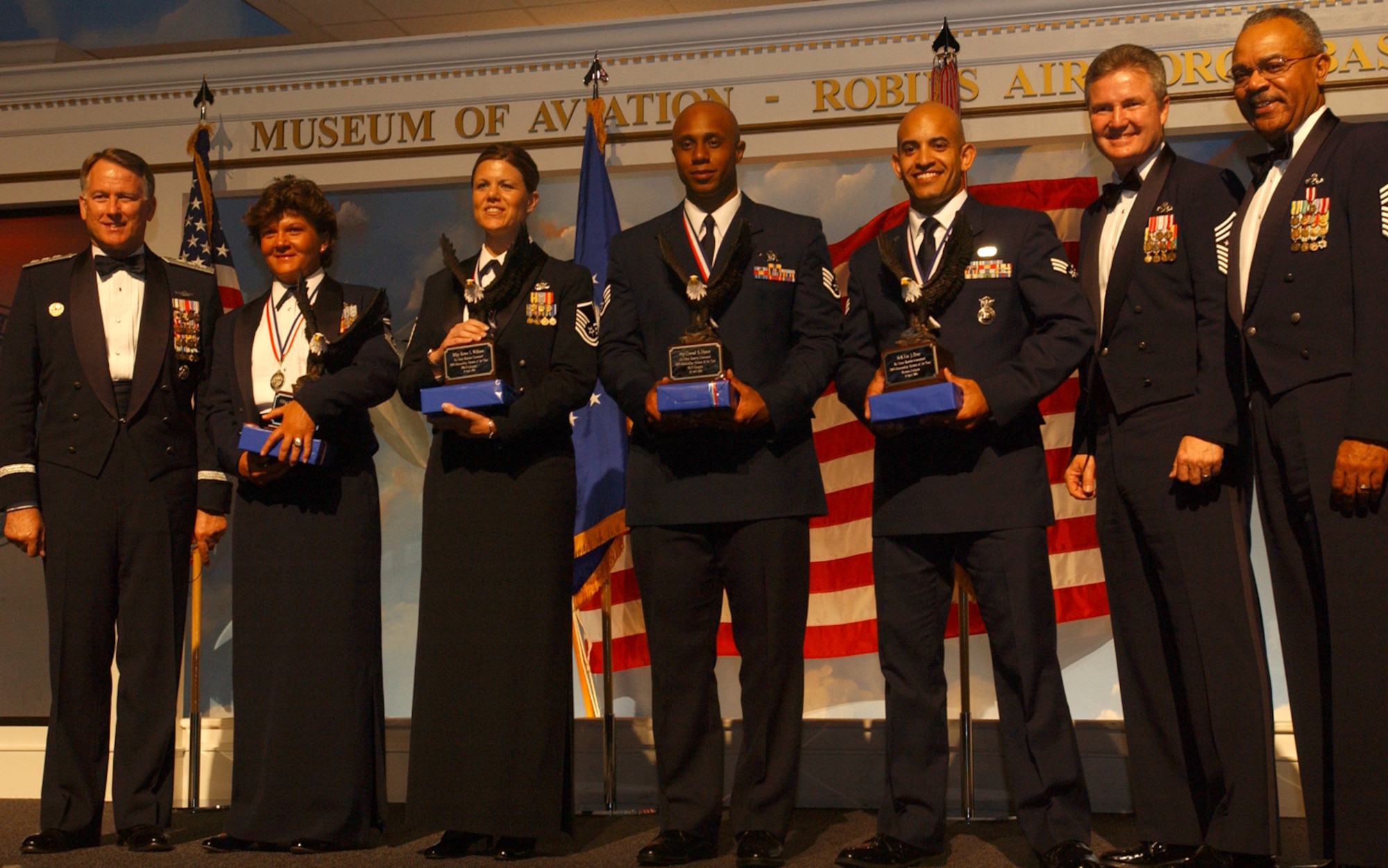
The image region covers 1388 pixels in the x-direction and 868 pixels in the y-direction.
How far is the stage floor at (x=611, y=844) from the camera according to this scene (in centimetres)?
303

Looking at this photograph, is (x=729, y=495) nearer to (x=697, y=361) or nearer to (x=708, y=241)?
(x=697, y=361)

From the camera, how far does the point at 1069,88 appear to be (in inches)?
181

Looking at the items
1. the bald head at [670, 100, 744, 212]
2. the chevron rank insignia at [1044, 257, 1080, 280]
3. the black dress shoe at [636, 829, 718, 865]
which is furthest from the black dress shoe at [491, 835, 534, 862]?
the chevron rank insignia at [1044, 257, 1080, 280]

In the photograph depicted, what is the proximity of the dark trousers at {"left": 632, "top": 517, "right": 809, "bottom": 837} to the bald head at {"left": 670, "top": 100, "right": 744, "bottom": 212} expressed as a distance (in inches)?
32.9

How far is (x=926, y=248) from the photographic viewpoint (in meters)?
3.04

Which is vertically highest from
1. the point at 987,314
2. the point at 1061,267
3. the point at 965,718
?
the point at 1061,267

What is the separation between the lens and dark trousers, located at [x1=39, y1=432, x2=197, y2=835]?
336cm

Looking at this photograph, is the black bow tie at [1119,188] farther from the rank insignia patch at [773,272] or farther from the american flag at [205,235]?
the american flag at [205,235]

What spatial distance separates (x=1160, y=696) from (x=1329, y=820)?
415 mm

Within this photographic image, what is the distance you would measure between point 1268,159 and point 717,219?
127cm

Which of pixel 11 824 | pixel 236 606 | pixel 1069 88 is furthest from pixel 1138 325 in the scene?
pixel 11 824

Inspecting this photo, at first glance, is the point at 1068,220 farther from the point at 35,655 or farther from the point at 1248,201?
the point at 35,655

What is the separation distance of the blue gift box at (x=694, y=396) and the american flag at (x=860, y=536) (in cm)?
147

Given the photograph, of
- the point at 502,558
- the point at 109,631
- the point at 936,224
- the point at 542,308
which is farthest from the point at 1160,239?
the point at 109,631
